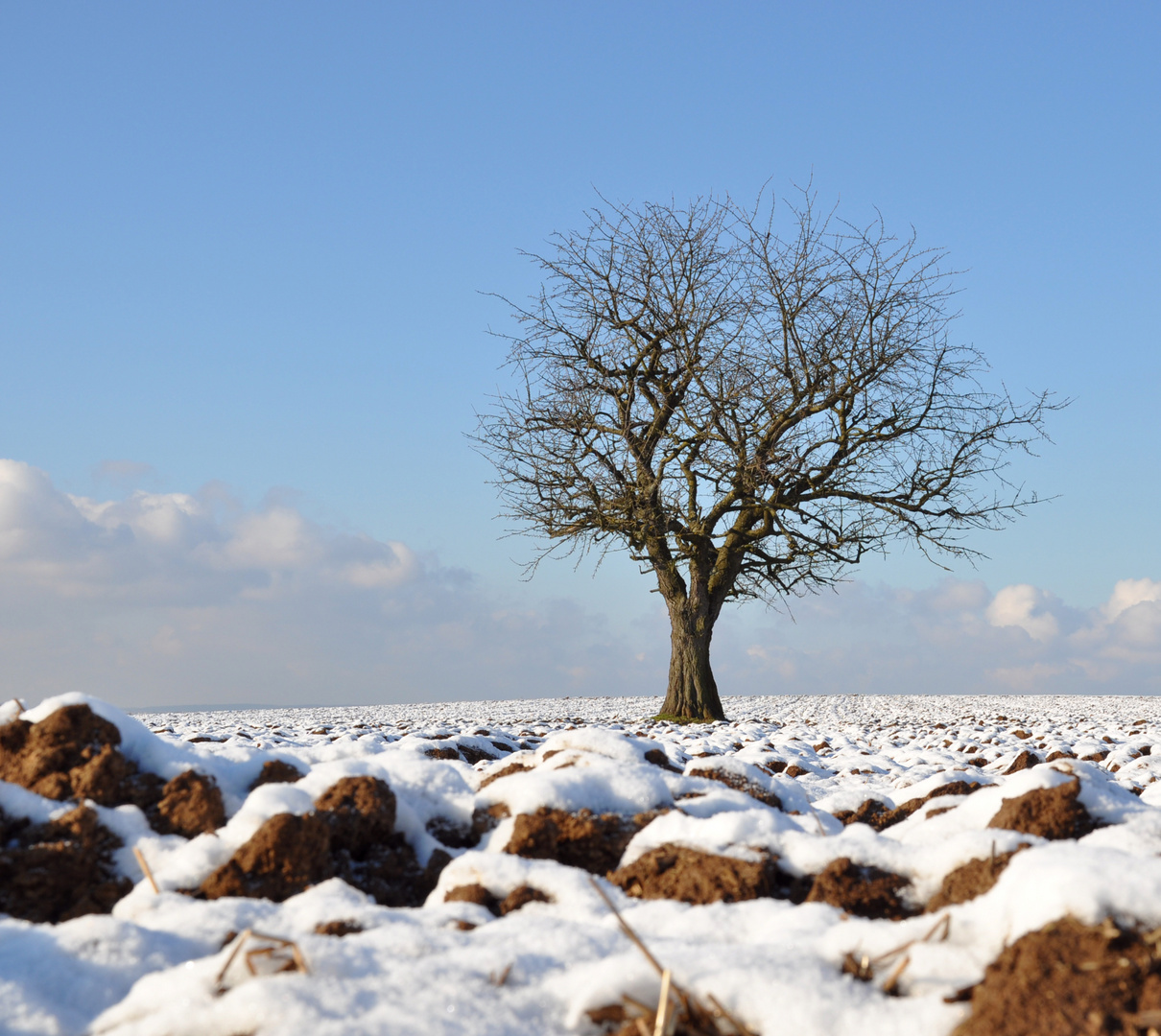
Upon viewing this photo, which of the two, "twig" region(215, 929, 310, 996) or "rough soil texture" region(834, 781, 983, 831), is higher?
"twig" region(215, 929, 310, 996)

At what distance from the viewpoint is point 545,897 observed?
1937 millimetres

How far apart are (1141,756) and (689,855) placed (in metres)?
5.06

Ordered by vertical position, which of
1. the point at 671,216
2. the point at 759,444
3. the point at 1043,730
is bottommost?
the point at 1043,730

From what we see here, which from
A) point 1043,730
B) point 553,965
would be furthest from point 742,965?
point 1043,730

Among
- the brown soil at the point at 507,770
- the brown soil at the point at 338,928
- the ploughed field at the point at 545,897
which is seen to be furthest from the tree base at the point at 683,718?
the brown soil at the point at 338,928

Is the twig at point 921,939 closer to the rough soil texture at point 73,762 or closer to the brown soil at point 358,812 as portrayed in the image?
the brown soil at point 358,812

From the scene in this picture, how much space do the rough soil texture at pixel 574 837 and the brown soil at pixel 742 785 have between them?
98 centimetres

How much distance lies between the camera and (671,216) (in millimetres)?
12883

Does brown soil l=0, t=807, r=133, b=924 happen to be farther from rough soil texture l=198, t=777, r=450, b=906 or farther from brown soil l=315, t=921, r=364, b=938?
brown soil l=315, t=921, r=364, b=938

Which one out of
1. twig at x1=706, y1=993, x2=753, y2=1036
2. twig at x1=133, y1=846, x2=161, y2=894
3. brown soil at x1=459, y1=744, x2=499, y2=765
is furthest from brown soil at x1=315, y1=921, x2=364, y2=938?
brown soil at x1=459, y1=744, x2=499, y2=765

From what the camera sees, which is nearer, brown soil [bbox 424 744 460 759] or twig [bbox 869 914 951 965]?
twig [bbox 869 914 951 965]

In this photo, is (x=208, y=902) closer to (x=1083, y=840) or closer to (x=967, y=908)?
(x=967, y=908)

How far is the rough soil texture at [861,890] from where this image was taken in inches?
74.8

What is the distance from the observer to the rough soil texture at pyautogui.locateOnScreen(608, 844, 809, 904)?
6.45 ft
